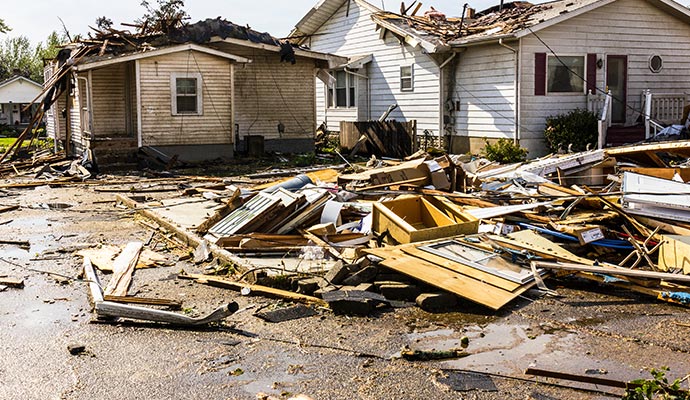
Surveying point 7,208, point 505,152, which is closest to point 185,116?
point 7,208

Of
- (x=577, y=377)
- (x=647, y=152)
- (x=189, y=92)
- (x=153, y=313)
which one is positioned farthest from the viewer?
(x=189, y=92)

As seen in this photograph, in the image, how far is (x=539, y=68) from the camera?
73.5 feet

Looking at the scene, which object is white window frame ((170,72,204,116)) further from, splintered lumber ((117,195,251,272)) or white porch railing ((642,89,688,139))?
white porch railing ((642,89,688,139))

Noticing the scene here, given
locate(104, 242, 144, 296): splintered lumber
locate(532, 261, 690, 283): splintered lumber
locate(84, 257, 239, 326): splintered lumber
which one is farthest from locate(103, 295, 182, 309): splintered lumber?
locate(532, 261, 690, 283): splintered lumber

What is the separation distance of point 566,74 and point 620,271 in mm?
15988

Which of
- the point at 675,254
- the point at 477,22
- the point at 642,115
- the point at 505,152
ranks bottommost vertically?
the point at 675,254

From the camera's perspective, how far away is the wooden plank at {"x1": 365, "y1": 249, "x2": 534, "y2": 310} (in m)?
7.73

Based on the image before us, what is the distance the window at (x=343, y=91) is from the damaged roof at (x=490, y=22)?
3.41 m

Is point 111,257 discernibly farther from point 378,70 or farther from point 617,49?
point 378,70

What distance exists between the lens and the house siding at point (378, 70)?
26391mm

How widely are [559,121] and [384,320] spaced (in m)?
16.1

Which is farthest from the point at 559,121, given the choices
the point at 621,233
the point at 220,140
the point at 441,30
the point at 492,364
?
the point at 492,364

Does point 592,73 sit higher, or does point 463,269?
point 592,73

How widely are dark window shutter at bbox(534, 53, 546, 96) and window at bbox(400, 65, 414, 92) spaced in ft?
18.6
